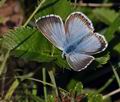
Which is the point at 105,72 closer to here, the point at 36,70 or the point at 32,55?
the point at 36,70

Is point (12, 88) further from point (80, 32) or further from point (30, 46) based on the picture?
point (80, 32)

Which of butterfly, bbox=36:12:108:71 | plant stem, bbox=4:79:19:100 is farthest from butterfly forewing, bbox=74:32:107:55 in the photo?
plant stem, bbox=4:79:19:100

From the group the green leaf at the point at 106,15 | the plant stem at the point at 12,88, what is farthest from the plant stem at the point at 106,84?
the plant stem at the point at 12,88

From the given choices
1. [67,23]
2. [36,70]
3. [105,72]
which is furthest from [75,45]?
[105,72]

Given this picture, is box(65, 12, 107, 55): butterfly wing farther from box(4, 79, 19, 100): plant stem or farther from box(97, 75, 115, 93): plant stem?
box(97, 75, 115, 93): plant stem

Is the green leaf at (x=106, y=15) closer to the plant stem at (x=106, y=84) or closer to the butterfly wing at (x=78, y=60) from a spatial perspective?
the plant stem at (x=106, y=84)

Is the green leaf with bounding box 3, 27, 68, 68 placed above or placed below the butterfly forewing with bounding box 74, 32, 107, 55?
above
